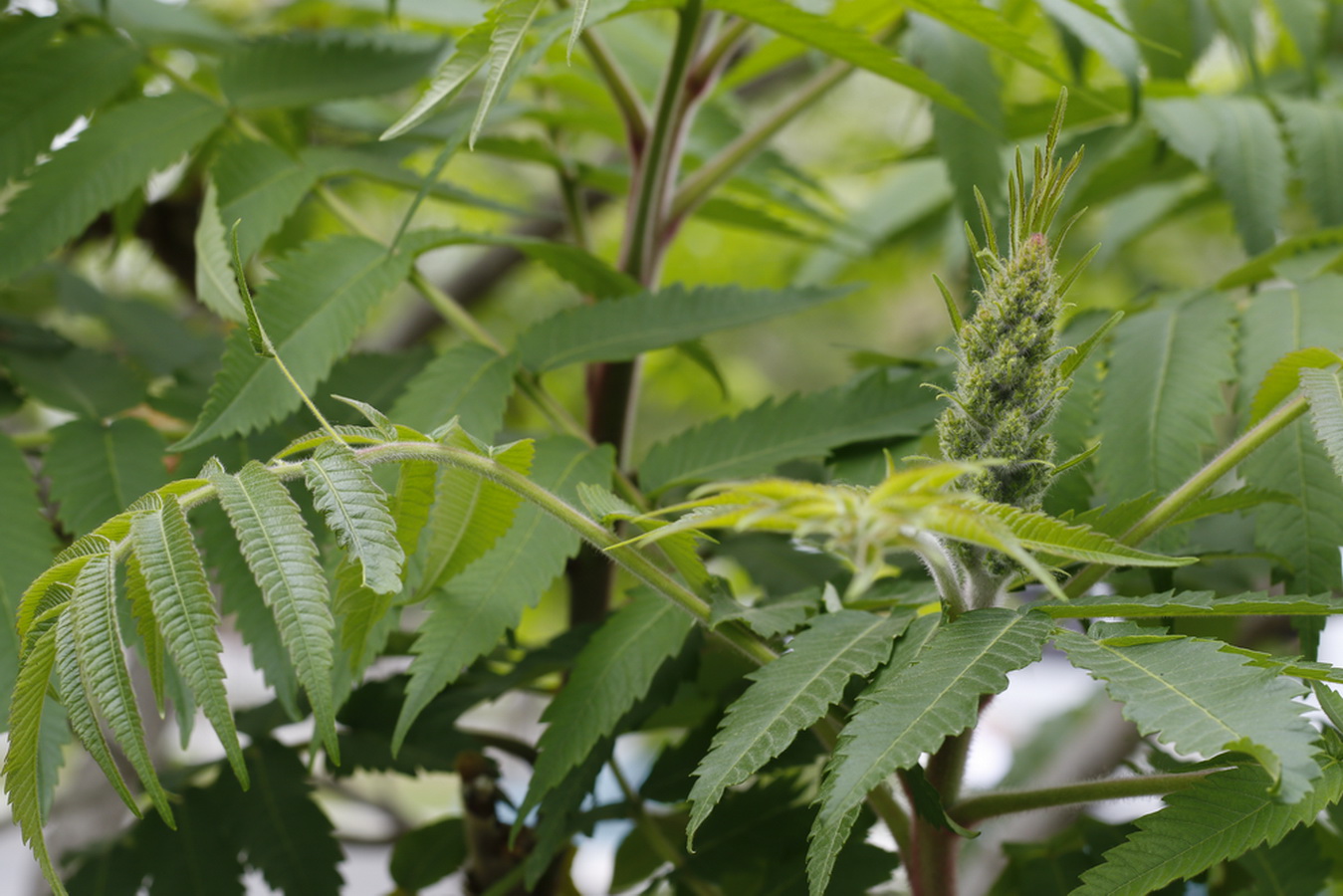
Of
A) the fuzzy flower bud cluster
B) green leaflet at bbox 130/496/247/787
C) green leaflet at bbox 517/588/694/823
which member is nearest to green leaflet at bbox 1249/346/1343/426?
the fuzzy flower bud cluster

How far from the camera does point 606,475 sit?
47 cm

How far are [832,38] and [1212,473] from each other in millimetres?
238

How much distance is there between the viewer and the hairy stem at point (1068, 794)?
0.35 metres

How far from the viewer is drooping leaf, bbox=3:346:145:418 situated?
54 centimetres

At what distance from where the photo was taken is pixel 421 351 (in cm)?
60

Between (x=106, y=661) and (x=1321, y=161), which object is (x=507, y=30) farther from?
(x=1321, y=161)

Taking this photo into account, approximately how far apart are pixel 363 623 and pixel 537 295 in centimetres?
131

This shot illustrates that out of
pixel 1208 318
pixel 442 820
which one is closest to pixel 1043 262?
pixel 1208 318

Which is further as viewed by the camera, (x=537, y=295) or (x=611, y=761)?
(x=537, y=295)

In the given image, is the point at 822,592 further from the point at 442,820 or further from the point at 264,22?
the point at 264,22

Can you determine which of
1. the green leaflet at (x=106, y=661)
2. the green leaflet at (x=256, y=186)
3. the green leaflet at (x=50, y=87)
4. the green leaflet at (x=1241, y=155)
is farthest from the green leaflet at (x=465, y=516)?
the green leaflet at (x=1241, y=155)

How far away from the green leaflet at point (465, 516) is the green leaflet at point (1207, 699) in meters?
0.18

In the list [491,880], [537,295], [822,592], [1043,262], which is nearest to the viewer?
[1043,262]

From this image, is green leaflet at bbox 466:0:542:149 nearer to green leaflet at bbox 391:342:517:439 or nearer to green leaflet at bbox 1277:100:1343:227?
green leaflet at bbox 391:342:517:439
